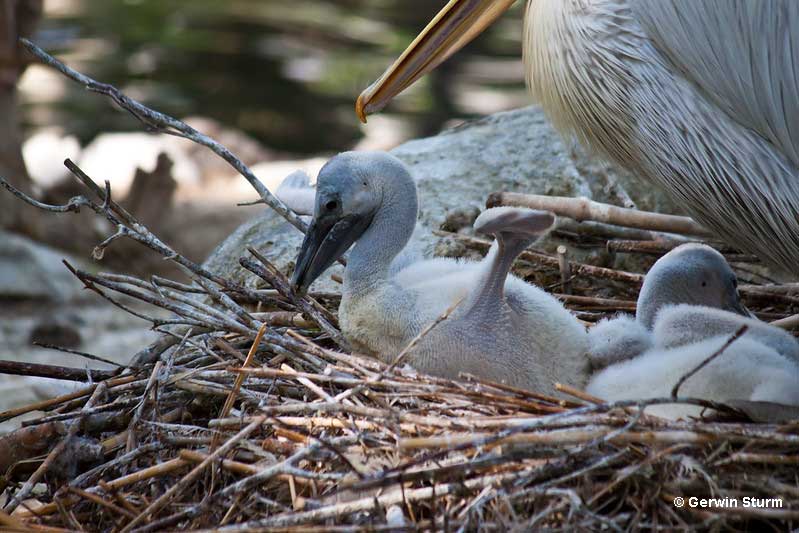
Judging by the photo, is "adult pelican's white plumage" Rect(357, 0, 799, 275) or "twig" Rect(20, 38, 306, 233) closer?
"adult pelican's white plumage" Rect(357, 0, 799, 275)

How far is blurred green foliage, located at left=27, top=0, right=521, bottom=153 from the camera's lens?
12266mm

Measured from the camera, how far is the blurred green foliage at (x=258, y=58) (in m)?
12.3

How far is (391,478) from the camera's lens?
241 centimetres

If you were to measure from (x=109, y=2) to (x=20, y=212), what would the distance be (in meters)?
8.38

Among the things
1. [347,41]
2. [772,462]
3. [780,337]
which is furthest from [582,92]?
[347,41]

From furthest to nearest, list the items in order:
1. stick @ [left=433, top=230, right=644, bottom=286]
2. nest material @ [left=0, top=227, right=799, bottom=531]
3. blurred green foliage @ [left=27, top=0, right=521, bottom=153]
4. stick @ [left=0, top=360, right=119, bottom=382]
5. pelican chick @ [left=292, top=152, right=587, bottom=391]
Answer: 1. blurred green foliage @ [left=27, top=0, right=521, bottom=153]
2. stick @ [left=433, top=230, right=644, bottom=286]
3. stick @ [left=0, top=360, right=119, bottom=382]
4. pelican chick @ [left=292, top=152, right=587, bottom=391]
5. nest material @ [left=0, top=227, right=799, bottom=531]

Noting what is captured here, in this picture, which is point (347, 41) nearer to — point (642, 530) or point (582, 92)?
point (582, 92)

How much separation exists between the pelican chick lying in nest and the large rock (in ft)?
3.64

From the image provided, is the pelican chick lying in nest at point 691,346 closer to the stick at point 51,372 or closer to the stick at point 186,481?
the stick at point 186,481

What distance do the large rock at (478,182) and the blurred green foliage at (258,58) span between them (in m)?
6.77

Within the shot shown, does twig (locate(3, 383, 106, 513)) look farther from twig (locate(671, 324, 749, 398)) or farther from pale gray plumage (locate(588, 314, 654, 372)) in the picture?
twig (locate(671, 324, 749, 398))

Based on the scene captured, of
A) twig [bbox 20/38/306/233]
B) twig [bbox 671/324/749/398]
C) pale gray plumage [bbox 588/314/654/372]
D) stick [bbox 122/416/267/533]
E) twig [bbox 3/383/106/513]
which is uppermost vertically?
twig [bbox 20/38/306/233]

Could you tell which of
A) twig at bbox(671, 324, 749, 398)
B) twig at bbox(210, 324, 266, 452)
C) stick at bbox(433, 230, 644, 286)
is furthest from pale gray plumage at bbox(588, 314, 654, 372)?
twig at bbox(210, 324, 266, 452)

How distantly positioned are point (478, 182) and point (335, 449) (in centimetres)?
232
